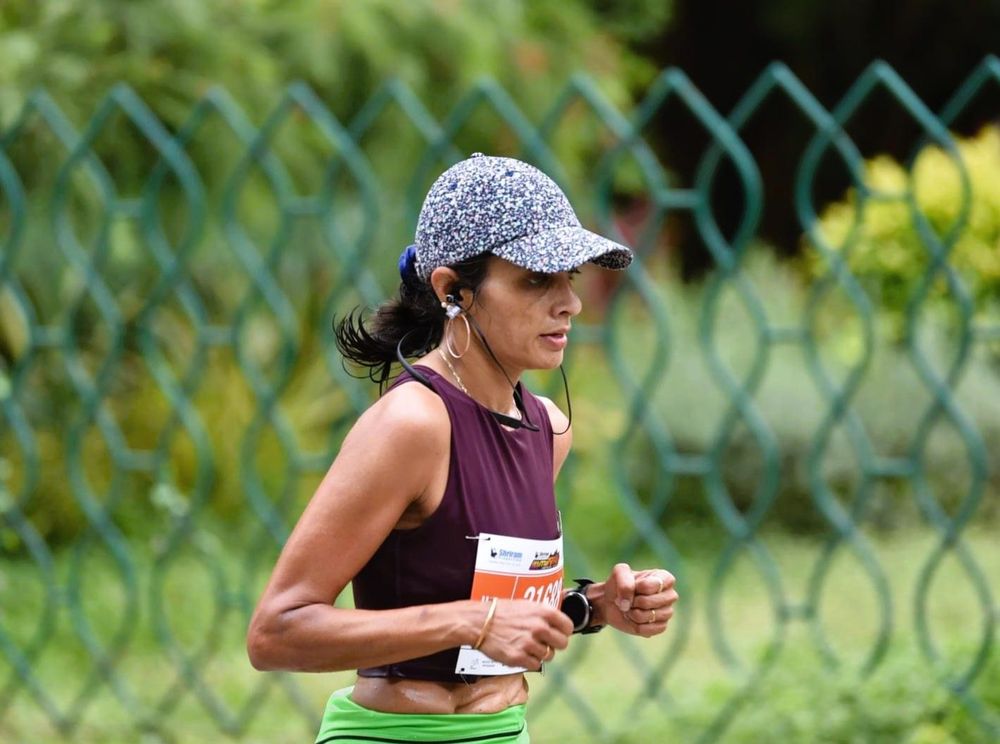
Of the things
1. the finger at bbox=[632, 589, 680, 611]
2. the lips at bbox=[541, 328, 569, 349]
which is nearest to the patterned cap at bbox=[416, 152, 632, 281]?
the lips at bbox=[541, 328, 569, 349]

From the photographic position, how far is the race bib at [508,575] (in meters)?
2.16

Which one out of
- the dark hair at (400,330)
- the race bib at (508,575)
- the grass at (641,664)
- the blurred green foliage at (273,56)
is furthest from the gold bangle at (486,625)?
the blurred green foliage at (273,56)

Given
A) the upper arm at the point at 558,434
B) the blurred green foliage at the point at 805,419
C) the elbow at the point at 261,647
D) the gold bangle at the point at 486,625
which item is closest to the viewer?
the gold bangle at the point at 486,625

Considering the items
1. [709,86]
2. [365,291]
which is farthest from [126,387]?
[709,86]

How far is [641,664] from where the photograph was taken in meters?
4.39

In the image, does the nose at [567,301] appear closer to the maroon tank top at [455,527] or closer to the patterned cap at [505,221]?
the patterned cap at [505,221]

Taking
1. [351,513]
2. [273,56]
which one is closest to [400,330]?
[351,513]

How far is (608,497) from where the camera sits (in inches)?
297

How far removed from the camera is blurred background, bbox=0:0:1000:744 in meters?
4.18

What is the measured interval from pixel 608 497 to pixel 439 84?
2.06 meters

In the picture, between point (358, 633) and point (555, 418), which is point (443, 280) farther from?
point (358, 633)

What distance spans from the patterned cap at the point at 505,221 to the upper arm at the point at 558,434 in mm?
361

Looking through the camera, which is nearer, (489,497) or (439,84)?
(489,497)

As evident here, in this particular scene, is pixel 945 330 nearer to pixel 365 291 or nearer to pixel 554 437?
pixel 365 291
